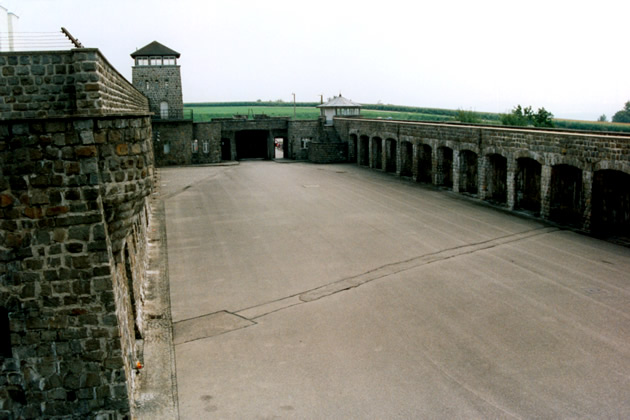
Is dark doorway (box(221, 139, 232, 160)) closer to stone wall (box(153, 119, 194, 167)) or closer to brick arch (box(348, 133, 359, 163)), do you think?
stone wall (box(153, 119, 194, 167))

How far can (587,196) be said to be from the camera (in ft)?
57.3

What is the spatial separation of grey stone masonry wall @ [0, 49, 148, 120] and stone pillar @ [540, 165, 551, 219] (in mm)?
14298

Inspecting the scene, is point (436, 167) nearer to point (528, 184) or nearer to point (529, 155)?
point (528, 184)

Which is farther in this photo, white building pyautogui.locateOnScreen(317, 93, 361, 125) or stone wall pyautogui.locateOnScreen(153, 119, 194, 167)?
white building pyautogui.locateOnScreen(317, 93, 361, 125)

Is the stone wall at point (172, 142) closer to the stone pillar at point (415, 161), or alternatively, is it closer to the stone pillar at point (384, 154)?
the stone pillar at point (384, 154)

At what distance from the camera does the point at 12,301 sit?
689 cm

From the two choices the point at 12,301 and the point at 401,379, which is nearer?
the point at 12,301

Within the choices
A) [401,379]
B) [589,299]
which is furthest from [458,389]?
[589,299]

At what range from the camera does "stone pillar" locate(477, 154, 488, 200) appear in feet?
75.3

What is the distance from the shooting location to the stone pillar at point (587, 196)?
17281mm

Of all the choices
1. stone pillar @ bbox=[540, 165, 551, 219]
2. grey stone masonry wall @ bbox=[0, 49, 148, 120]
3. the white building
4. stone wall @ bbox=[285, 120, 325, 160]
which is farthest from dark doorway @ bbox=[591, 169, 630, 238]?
the white building

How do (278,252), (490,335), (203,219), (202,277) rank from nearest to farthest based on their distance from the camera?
(490,335) < (202,277) < (278,252) < (203,219)

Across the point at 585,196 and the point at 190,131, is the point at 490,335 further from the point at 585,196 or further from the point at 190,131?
the point at 190,131

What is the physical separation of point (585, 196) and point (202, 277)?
467 inches
